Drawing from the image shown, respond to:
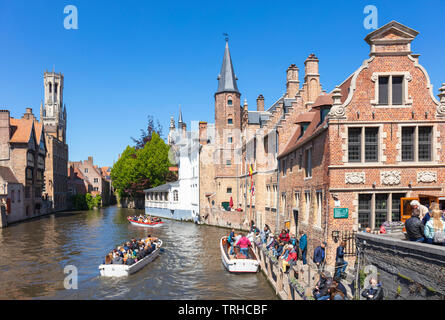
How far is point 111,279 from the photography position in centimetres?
1936

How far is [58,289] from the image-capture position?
58.8ft

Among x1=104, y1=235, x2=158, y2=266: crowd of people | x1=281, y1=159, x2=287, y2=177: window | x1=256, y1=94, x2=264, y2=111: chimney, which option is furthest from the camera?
x1=256, y1=94, x2=264, y2=111: chimney

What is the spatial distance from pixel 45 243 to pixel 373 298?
28264mm

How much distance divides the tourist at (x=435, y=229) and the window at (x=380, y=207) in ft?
21.1

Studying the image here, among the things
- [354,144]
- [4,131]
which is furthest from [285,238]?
[4,131]

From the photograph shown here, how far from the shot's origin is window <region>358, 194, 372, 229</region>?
1673 centimetres

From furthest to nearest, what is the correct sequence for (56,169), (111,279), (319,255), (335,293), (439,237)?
(56,169) < (111,279) < (319,255) < (335,293) < (439,237)

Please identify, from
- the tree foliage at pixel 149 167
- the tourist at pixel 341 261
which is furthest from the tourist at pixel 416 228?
the tree foliage at pixel 149 167

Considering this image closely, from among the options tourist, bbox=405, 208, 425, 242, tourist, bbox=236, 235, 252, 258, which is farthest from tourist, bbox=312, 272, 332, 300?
tourist, bbox=236, 235, 252, 258

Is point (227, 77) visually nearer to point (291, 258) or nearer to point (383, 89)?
point (383, 89)

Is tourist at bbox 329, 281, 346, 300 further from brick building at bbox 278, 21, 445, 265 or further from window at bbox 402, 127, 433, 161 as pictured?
window at bbox 402, 127, 433, 161

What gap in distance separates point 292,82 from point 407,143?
2059cm

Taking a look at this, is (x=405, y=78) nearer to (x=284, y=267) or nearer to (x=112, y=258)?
(x=284, y=267)

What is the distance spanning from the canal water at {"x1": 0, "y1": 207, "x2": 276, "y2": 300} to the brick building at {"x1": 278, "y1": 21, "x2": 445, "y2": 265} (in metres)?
5.29
